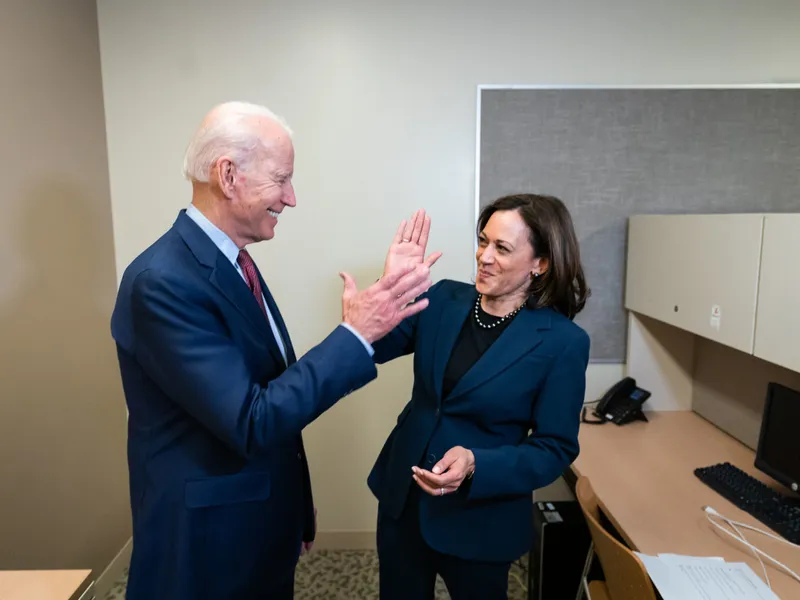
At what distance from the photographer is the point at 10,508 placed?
1743mm

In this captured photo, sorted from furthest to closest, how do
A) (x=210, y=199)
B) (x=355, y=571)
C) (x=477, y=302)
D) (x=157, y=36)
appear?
(x=355, y=571) → (x=157, y=36) → (x=477, y=302) → (x=210, y=199)

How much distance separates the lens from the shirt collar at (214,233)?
112cm

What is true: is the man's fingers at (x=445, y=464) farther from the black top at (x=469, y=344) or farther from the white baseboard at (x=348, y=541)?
the white baseboard at (x=348, y=541)

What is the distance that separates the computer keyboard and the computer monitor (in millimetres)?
57

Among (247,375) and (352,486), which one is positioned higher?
(247,375)

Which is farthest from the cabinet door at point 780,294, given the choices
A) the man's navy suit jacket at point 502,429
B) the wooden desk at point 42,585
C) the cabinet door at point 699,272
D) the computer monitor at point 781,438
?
the wooden desk at point 42,585

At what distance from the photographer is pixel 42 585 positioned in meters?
1.11

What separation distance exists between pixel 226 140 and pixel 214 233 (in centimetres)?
20

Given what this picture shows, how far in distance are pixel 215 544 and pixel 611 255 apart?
204 cm

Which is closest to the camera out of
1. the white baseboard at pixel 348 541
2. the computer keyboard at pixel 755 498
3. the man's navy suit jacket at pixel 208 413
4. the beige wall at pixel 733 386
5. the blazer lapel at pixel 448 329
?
the man's navy suit jacket at pixel 208 413

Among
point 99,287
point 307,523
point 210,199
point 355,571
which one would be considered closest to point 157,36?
point 99,287

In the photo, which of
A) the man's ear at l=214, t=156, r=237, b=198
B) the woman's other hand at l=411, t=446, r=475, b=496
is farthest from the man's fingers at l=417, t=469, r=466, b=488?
the man's ear at l=214, t=156, r=237, b=198

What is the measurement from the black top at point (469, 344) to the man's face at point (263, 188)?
0.60 metres

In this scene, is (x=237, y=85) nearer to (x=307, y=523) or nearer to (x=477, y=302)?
(x=477, y=302)
